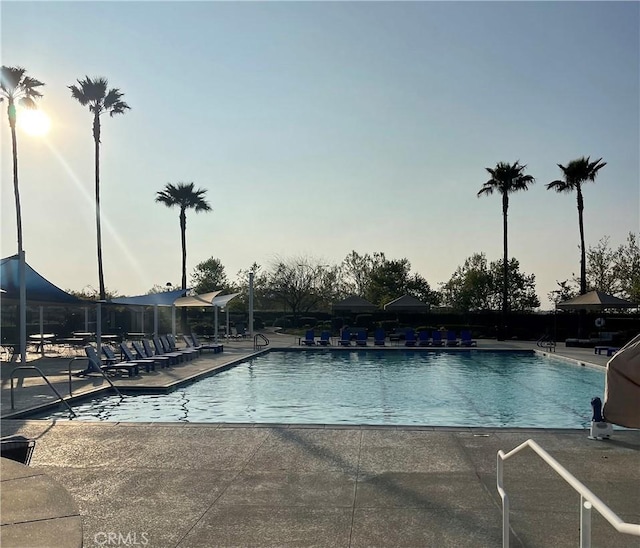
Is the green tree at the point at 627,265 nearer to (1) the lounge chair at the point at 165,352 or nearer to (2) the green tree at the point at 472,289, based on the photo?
(2) the green tree at the point at 472,289

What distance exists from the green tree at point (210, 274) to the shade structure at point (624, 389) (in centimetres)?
5251

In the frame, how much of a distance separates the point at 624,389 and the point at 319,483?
333cm

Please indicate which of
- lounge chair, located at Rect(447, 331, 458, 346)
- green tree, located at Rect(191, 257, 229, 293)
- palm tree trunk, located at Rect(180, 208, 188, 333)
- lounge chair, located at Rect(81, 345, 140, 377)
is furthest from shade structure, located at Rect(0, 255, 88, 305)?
green tree, located at Rect(191, 257, 229, 293)

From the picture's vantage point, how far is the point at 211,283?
5325 cm

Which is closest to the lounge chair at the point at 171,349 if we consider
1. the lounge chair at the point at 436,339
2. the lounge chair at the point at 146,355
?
the lounge chair at the point at 146,355

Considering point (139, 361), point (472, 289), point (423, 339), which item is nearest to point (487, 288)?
point (472, 289)

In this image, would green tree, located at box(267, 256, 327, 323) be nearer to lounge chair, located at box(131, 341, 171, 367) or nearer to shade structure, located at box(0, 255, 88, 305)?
shade structure, located at box(0, 255, 88, 305)

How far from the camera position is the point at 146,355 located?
1755 cm

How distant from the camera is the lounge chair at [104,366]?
46.3 ft

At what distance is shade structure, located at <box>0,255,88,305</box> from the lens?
57.0 feet

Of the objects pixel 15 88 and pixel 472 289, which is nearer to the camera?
pixel 15 88

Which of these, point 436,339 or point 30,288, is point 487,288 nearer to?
point 436,339

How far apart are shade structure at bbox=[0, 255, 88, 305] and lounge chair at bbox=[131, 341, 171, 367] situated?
9.92 ft

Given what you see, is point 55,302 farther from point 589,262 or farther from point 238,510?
point 589,262
